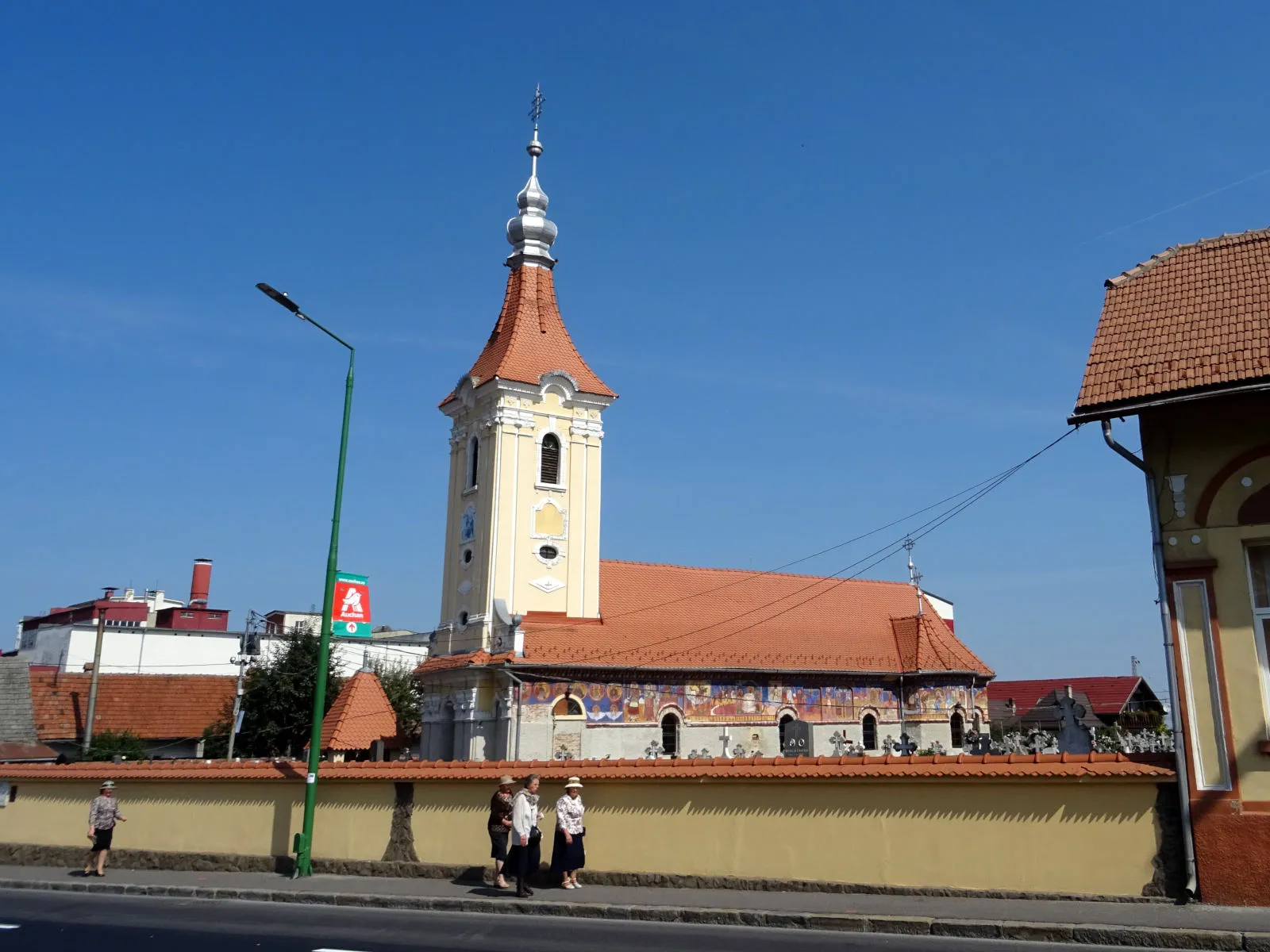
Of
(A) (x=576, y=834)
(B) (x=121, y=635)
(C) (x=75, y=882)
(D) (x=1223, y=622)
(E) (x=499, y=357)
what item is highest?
(E) (x=499, y=357)

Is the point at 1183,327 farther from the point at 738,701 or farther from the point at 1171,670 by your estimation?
the point at 738,701

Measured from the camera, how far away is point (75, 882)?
17.2 metres

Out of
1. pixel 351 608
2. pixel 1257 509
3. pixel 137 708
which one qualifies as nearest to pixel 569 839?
pixel 351 608

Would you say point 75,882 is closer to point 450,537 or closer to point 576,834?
point 576,834

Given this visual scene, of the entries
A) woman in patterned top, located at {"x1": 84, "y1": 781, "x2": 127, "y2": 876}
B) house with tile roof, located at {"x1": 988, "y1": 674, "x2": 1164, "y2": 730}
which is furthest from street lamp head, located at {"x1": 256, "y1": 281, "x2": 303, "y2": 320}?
house with tile roof, located at {"x1": 988, "y1": 674, "x2": 1164, "y2": 730}

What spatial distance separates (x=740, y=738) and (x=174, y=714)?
26.0 m

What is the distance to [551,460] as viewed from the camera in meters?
38.6

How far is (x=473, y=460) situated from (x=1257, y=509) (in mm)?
29981

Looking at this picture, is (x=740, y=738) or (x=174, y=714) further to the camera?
(x=174, y=714)

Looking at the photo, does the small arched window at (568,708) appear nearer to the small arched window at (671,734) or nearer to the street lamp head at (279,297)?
the small arched window at (671,734)

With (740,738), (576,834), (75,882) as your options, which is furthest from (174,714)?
(576,834)

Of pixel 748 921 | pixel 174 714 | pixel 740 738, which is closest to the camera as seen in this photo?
pixel 748 921

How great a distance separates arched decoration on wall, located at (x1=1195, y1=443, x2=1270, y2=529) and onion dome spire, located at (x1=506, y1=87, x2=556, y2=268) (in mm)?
31857

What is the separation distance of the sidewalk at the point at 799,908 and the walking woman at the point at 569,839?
219 mm
